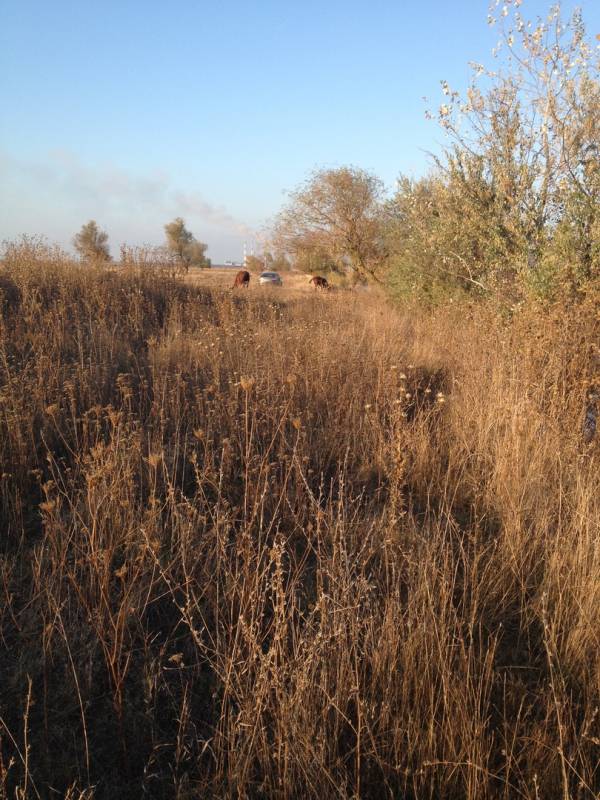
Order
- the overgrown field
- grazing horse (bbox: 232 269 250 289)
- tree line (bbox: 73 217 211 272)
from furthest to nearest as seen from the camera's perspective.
Result: 1. tree line (bbox: 73 217 211 272)
2. grazing horse (bbox: 232 269 250 289)
3. the overgrown field

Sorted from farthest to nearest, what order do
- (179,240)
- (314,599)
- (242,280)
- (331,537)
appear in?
1. (179,240)
2. (242,280)
3. (331,537)
4. (314,599)

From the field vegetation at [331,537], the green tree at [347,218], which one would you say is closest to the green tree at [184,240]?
the green tree at [347,218]

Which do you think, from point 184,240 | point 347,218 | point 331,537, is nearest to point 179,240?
point 184,240

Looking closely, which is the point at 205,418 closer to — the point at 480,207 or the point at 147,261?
the point at 480,207

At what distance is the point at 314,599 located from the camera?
239cm

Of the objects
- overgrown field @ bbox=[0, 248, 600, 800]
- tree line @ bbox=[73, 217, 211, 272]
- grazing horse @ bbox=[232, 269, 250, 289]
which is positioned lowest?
overgrown field @ bbox=[0, 248, 600, 800]

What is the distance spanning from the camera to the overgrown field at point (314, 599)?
5.38 feet

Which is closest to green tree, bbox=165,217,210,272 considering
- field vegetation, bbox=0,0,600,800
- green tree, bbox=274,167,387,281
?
green tree, bbox=274,167,387,281

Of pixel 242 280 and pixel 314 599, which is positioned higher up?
pixel 242 280

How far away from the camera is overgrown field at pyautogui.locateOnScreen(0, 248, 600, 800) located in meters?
1.64

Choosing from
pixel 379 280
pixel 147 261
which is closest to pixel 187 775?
pixel 147 261

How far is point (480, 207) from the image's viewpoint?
742 centimetres

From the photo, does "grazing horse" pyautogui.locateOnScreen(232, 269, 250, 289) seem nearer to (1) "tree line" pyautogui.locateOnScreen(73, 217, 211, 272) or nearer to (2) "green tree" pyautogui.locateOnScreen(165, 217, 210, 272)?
(1) "tree line" pyautogui.locateOnScreen(73, 217, 211, 272)

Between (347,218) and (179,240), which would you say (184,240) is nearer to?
(179,240)
